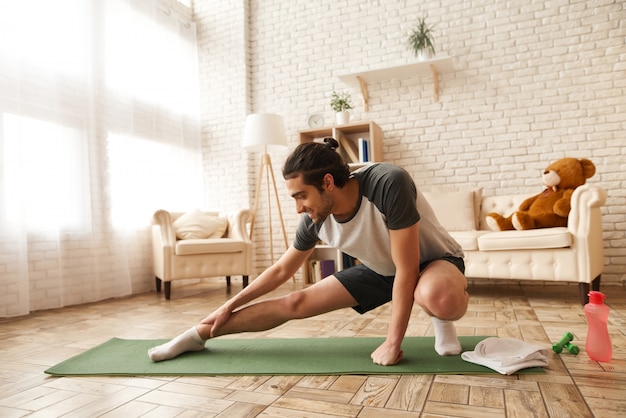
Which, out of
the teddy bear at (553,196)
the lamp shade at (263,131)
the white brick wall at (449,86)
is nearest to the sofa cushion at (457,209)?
the teddy bear at (553,196)

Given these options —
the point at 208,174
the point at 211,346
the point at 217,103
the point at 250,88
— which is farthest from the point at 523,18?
the point at 211,346

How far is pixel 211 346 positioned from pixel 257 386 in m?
0.55

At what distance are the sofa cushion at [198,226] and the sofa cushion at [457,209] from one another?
181 cm

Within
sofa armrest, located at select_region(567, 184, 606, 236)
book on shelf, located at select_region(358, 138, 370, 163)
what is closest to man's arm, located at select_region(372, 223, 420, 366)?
sofa armrest, located at select_region(567, 184, 606, 236)

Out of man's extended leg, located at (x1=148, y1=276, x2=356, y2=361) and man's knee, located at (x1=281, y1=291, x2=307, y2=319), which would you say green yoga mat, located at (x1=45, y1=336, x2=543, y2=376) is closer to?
man's extended leg, located at (x1=148, y1=276, x2=356, y2=361)

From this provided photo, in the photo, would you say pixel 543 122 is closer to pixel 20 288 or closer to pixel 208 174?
pixel 208 174

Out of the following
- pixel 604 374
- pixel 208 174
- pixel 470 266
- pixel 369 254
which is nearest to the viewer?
pixel 604 374

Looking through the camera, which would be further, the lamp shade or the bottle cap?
the lamp shade

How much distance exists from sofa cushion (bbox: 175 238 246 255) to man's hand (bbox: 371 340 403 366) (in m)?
2.22

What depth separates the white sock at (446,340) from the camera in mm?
1727

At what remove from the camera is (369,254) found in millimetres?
1666

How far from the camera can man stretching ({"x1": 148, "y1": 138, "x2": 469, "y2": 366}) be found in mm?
1490

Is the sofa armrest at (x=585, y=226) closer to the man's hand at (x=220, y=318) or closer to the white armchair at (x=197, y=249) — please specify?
the man's hand at (x=220, y=318)

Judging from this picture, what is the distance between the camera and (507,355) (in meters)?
1.59
